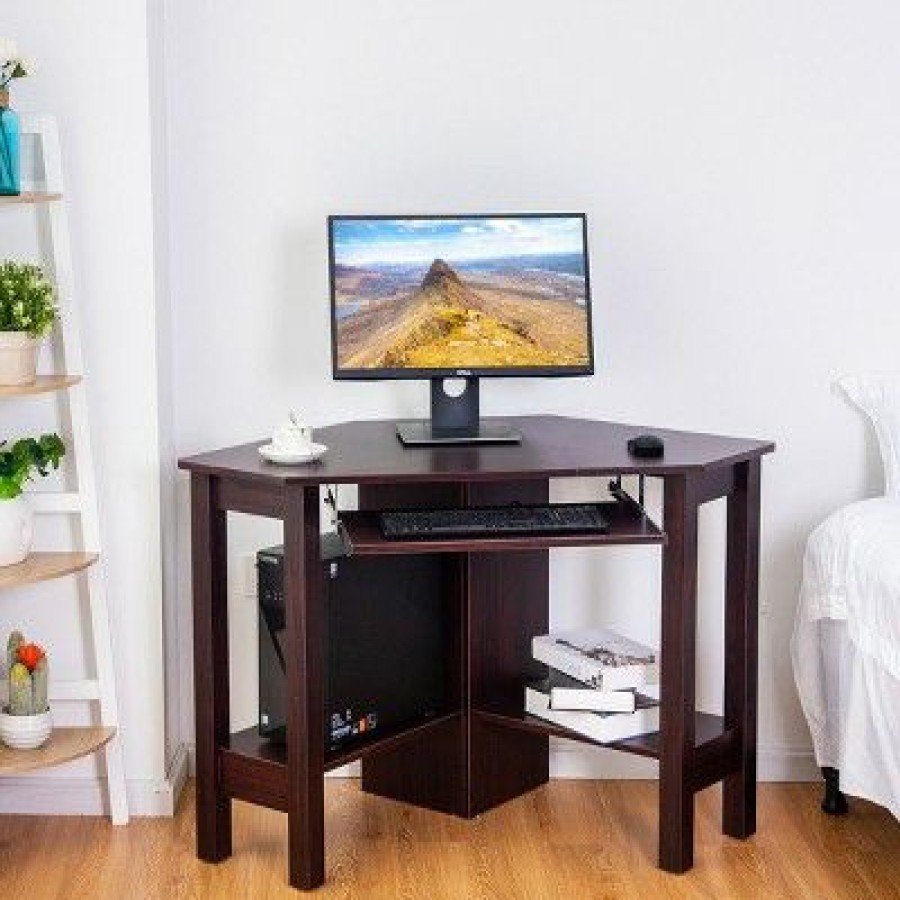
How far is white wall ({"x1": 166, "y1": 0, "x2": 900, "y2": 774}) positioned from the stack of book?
0.45m

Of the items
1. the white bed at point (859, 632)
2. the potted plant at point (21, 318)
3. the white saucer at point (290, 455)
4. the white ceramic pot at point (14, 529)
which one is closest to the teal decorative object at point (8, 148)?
the potted plant at point (21, 318)

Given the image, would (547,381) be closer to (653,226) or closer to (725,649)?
(653,226)

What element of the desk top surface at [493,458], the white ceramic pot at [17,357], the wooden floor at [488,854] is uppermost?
the white ceramic pot at [17,357]

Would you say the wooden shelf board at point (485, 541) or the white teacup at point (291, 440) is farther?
the white teacup at point (291, 440)

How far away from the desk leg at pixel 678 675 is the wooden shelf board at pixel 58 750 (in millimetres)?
1152

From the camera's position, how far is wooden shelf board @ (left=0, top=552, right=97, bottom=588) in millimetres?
3389

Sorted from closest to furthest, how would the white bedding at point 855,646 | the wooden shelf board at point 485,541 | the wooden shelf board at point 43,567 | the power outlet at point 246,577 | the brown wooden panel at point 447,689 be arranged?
the wooden shelf board at point 485,541
the white bedding at point 855,646
the wooden shelf board at point 43,567
the brown wooden panel at point 447,689
the power outlet at point 246,577

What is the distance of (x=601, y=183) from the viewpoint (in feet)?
12.4

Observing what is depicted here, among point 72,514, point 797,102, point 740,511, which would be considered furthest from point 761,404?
point 72,514

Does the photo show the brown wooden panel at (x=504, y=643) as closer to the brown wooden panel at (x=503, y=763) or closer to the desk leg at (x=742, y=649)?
the brown wooden panel at (x=503, y=763)

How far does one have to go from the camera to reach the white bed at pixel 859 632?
10.8 feet

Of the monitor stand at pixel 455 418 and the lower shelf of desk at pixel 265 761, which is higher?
the monitor stand at pixel 455 418

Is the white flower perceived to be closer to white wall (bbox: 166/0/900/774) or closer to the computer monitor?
white wall (bbox: 166/0/900/774)

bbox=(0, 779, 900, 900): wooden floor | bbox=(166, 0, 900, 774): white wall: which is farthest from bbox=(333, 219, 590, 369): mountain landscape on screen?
bbox=(0, 779, 900, 900): wooden floor
